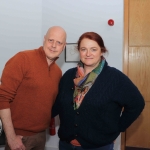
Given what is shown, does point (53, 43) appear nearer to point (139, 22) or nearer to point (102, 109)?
point (102, 109)

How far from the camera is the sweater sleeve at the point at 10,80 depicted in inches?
52.2

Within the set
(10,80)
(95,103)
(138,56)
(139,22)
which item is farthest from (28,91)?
(139,22)

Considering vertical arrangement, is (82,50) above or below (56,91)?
A: above

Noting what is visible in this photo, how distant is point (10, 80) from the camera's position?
1330mm

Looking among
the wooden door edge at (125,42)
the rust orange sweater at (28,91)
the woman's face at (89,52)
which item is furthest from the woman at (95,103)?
the wooden door edge at (125,42)

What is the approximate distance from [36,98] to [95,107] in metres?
0.41

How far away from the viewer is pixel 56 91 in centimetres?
156

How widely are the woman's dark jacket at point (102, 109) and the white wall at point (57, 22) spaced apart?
3.62 ft

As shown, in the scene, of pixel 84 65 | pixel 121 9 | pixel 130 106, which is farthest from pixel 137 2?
pixel 130 106

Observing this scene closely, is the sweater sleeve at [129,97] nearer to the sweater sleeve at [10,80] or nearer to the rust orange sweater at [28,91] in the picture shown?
the rust orange sweater at [28,91]

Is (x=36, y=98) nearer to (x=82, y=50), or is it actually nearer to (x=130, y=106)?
(x=82, y=50)

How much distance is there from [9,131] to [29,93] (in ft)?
0.92

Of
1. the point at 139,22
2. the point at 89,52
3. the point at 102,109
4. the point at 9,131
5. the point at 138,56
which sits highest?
the point at 139,22

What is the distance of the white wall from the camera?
95.2 inches
